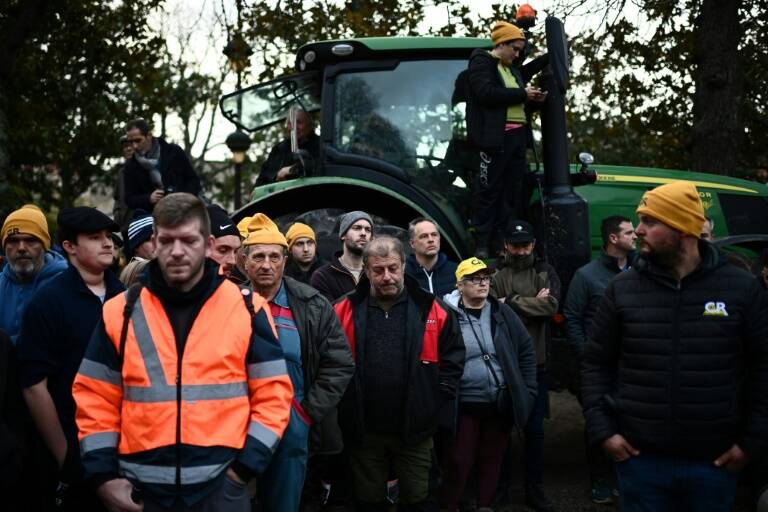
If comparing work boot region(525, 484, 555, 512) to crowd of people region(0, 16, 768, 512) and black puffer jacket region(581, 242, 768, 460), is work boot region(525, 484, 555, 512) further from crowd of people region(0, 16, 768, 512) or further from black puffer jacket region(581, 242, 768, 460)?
black puffer jacket region(581, 242, 768, 460)

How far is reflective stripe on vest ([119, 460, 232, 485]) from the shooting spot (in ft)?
10.1

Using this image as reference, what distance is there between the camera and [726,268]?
3.62 m

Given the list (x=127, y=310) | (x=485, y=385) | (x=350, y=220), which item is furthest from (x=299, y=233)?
(x=127, y=310)

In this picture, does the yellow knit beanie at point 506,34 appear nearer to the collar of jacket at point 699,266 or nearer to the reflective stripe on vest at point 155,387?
the collar of jacket at point 699,266

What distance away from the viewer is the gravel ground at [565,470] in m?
5.86

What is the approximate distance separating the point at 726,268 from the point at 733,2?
A: 7.61 metres

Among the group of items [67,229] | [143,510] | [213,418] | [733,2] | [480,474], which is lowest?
[480,474]

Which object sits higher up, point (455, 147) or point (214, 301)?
point (455, 147)

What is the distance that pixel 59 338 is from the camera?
12.7 ft

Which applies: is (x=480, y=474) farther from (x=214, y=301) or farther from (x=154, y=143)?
(x=154, y=143)

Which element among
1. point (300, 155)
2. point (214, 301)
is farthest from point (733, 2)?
point (214, 301)

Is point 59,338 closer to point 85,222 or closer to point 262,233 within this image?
point 85,222

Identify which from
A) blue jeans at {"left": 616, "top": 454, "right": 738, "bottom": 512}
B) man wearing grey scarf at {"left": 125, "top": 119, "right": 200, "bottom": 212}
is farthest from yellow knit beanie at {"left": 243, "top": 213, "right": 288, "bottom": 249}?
man wearing grey scarf at {"left": 125, "top": 119, "right": 200, "bottom": 212}

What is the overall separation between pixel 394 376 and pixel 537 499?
1.62 metres
